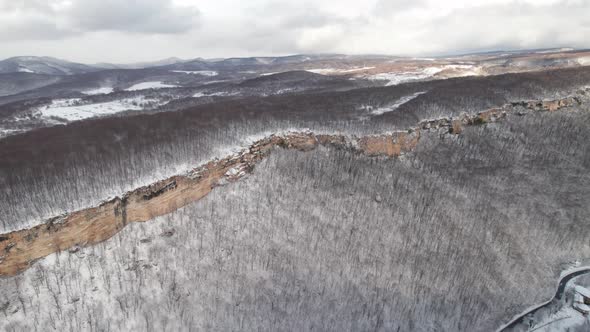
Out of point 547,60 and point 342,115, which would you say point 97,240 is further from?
point 547,60

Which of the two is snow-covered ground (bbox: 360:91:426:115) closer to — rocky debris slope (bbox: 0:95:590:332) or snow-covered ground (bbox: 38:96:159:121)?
rocky debris slope (bbox: 0:95:590:332)

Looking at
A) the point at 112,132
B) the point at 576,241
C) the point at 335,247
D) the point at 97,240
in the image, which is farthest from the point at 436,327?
the point at 112,132

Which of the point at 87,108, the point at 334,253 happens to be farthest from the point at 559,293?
the point at 87,108

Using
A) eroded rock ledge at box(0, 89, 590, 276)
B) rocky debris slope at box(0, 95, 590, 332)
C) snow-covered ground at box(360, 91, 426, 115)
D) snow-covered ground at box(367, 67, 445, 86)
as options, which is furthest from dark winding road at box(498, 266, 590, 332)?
snow-covered ground at box(367, 67, 445, 86)

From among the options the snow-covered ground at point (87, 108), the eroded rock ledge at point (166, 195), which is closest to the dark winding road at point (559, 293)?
the eroded rock ledge at point (166, 195)

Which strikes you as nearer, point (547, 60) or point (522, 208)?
point (522, 208)

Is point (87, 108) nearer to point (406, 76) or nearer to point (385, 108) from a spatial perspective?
point (385, 108)

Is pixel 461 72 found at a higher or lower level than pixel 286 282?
higher
